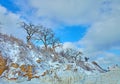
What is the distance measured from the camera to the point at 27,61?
89.6 feet

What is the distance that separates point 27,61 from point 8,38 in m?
5.18

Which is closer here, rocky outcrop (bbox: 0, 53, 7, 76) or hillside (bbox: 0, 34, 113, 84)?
hillside (bbox: 0, 34, 113, 84)

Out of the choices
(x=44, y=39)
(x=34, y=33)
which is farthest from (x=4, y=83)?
(x=44, y=39)

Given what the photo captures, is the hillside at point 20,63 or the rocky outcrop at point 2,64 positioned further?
the rocky outcrop at point 2,64

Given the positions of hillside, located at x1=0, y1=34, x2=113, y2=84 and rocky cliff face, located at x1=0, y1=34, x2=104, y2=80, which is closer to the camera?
hillside, located at x1=0, y1=34, x2=113, y2=84

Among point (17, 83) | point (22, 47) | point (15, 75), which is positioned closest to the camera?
point (17, 83)

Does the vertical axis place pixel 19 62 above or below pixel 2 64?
above

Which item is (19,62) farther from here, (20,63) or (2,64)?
(2,64)

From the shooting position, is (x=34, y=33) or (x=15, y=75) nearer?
(x=15, y=75)

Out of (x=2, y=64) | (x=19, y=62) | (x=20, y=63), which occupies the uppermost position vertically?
(x=19, y=62)

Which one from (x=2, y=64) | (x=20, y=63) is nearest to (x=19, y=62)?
(x=20, y=63)

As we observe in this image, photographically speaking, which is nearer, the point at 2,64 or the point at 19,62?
the point at 2,64

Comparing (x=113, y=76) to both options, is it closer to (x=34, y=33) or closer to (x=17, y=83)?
(x=17, y=83)

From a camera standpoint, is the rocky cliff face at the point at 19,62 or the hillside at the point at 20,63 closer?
the hillside at the point at 20,63
